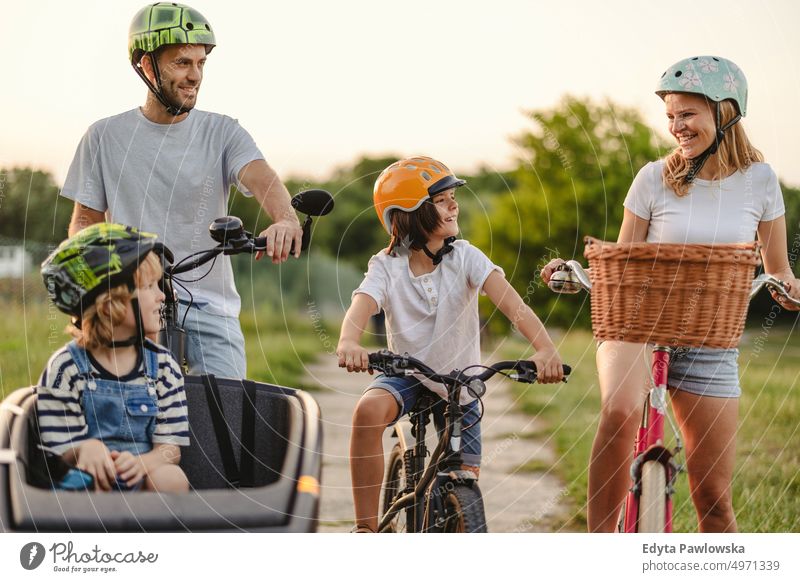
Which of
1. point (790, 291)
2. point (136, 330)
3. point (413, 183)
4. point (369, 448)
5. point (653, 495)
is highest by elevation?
point (413, 183)

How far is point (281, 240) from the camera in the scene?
3.29 meters

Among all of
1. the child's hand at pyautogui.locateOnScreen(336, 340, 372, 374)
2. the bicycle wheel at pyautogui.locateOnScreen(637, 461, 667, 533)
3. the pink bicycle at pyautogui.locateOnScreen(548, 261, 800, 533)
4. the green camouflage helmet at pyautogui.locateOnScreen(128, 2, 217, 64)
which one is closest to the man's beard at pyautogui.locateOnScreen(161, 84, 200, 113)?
the green camouflage helmet at pyautogui.locateOnScreen(128, 2, 217, 64)

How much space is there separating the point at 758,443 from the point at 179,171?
10.8 ft

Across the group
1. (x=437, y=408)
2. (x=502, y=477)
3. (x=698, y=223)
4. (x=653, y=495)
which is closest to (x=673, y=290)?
(x=698, y=223)

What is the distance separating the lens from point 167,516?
9.58 ft

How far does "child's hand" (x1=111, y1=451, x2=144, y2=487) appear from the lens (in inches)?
117

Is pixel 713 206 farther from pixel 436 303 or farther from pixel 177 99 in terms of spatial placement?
pixel 177 99

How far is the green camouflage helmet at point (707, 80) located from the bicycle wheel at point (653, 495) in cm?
115

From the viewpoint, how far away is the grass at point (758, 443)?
4590 millimetres

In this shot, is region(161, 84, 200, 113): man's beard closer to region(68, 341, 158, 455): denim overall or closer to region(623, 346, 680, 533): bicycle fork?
region(68, 341, 158, 455): denim overall

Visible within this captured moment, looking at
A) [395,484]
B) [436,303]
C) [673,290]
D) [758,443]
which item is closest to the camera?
[673,290]

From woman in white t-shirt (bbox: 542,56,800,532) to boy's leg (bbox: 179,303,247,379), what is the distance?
105cm
